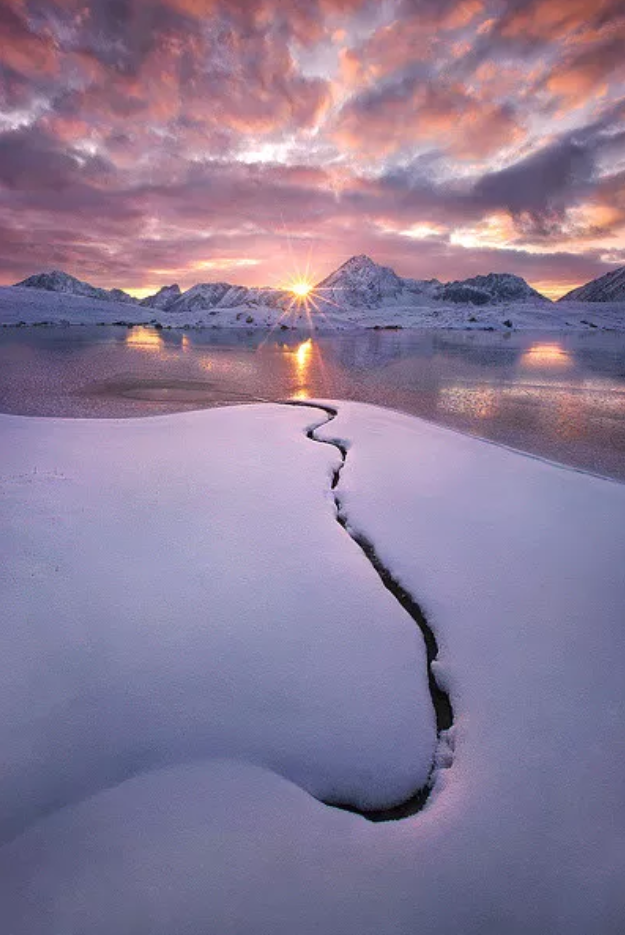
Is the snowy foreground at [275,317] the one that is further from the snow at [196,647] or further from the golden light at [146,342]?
the snow at [196,647]

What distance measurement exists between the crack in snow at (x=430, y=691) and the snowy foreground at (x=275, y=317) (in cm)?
11321

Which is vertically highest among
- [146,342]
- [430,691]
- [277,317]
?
[430,691]

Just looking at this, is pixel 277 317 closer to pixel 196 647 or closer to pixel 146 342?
pixel 146 342

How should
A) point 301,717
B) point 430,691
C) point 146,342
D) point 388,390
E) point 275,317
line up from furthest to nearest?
point 275,317, point 146,342, point 388,390, point 430,691, point 301,717

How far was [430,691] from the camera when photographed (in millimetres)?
4426

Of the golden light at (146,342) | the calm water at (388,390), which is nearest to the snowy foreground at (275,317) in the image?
the golden light at (146,342)

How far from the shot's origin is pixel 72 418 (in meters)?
14.3

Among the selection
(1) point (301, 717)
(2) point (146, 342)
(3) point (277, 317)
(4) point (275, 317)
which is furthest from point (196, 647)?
(3) point (277, 317)

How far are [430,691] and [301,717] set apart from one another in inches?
52.8

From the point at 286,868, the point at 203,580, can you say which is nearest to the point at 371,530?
the point at 203,580

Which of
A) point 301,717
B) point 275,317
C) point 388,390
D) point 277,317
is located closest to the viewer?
point 301,717

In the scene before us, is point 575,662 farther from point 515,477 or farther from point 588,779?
point 515,477

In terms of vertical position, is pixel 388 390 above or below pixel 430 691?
below

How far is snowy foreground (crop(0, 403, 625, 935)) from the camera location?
110 inches
